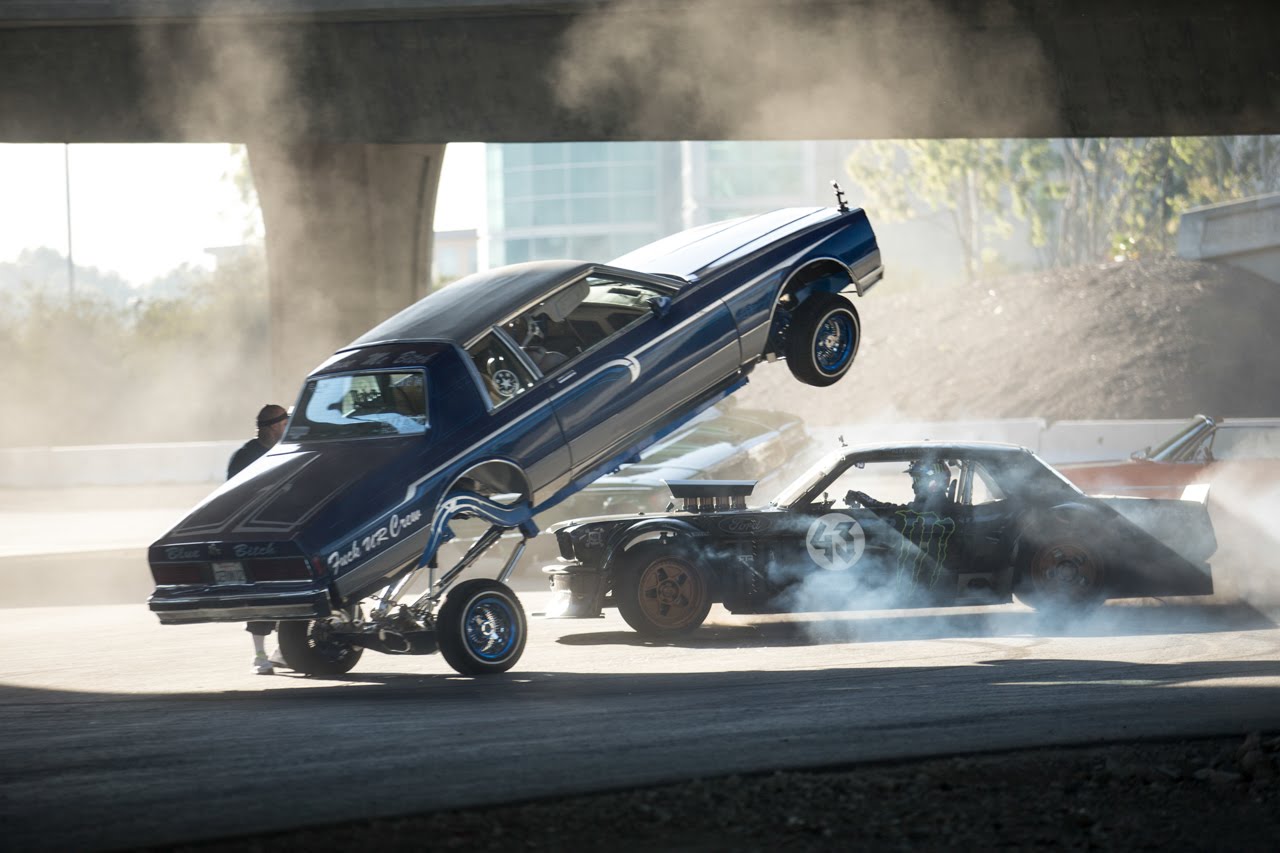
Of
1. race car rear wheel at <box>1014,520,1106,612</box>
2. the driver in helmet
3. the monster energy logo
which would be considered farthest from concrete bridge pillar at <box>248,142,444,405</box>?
race car rear wheel at <box>1014,520,1106,612</box>

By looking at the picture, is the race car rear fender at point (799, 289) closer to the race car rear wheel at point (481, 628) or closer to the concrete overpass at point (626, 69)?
the race car rear wheel at point (481, 628)

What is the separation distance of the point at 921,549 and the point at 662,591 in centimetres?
189

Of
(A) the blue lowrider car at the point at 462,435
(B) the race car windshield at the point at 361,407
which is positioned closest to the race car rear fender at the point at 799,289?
(A) the blue lowrider car at the point at 462,435

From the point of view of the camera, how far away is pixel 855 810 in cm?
548

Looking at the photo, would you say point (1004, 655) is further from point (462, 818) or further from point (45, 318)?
point (45, 318)

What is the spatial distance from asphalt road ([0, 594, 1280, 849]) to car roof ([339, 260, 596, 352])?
2225mm

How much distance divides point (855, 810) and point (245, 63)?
12.0 metres

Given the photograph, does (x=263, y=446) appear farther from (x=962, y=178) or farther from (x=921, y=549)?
(x=962, y=178)

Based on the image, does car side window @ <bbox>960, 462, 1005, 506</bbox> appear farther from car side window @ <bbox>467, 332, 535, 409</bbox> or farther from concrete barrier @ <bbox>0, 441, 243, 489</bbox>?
concrete barrier @ <bbox>0, 441, 243, 489</bbox>

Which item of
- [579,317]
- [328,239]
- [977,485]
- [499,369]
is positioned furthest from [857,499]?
[328,239]

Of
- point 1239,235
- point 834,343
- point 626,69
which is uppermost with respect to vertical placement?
point 1239,235

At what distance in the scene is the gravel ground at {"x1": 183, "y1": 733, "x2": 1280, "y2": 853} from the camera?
506 centimetres

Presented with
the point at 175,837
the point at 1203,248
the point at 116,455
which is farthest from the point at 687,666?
the point at 1203,248

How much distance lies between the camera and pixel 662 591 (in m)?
10.7
